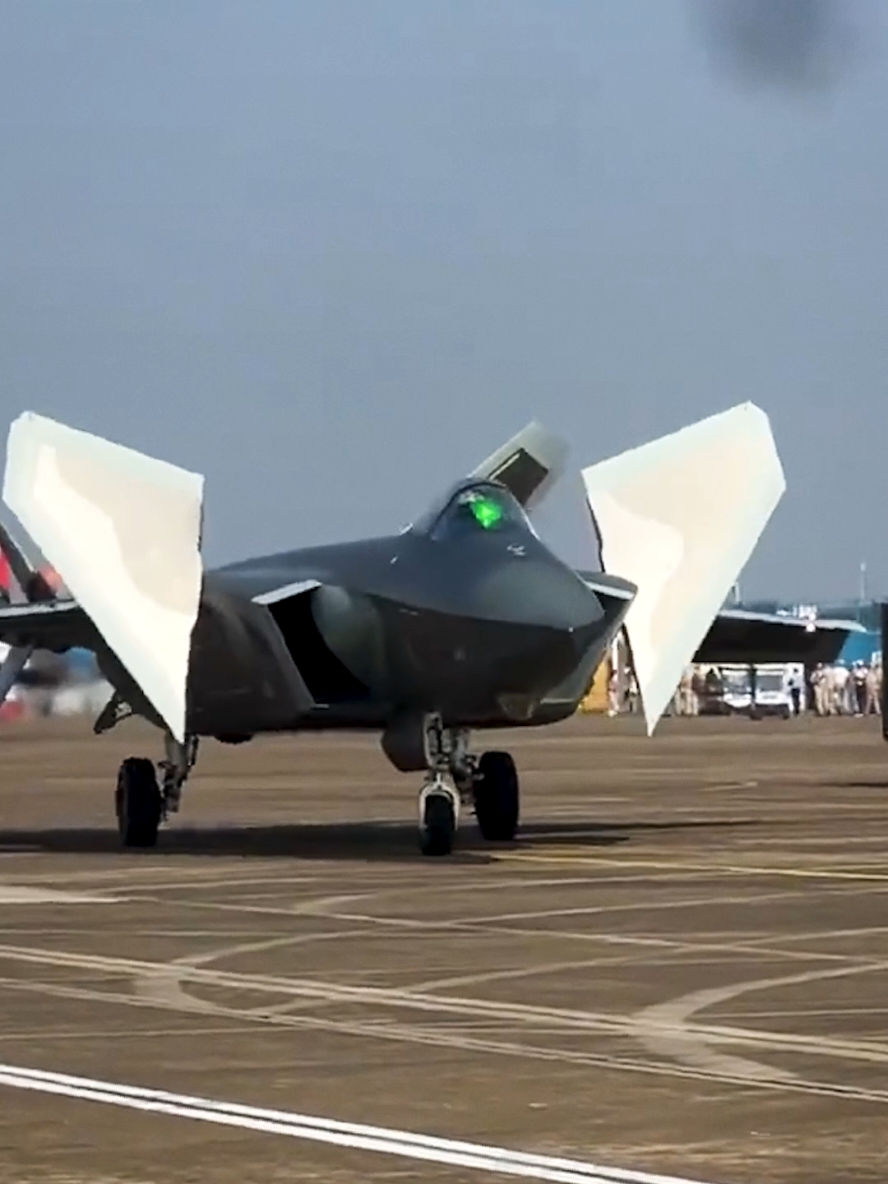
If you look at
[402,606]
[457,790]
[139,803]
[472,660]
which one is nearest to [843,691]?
[139,803]

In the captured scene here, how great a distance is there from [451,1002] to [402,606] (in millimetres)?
10731

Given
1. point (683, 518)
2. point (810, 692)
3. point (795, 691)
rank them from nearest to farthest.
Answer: point (683, 518), point (795, 691), point (810, 692)

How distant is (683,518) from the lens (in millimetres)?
24906

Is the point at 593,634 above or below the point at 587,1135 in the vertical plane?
above

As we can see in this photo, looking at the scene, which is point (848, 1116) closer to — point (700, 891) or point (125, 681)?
point (700, 891)

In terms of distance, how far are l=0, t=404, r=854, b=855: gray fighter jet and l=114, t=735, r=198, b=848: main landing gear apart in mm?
21

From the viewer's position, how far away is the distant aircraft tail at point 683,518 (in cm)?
2419

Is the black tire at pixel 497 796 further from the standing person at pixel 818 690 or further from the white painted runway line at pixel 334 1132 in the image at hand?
the standing person at pixel 818 690

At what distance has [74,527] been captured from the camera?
74.5 feet

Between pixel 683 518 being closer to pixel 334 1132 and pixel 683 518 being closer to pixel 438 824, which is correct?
pixel 438 824

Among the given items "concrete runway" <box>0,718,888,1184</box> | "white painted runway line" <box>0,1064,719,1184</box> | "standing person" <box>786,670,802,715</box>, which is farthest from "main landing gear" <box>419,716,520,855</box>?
"standing person" <box>786,670,802,715</box>

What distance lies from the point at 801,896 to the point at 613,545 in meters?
6.51

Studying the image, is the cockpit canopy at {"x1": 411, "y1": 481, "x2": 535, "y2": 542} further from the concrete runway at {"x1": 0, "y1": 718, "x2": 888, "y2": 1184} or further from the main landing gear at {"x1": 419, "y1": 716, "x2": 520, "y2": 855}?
the concrete runway at {"x1": 0, "y1": 718, "x2": 888, "y2": 1184}

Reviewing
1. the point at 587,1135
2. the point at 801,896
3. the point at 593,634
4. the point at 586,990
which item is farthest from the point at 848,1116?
the point at 593,634
